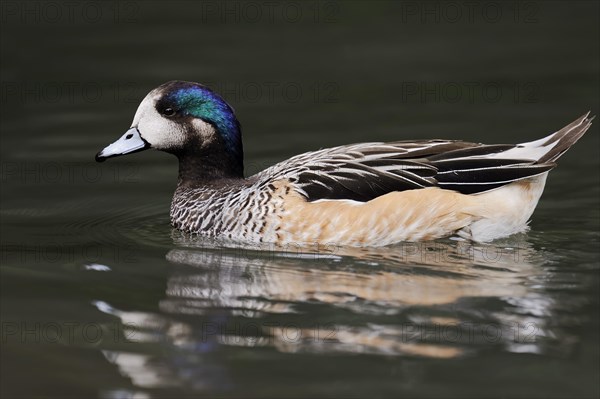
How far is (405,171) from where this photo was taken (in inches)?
364

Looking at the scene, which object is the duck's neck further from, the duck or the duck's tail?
the duck's tail

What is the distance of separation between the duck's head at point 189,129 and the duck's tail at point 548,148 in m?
2.23

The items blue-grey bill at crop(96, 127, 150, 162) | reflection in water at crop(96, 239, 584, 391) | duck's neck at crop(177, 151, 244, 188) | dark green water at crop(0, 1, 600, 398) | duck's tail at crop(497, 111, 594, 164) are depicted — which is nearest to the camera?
dark green water at crop(0, 1, 600, 398)

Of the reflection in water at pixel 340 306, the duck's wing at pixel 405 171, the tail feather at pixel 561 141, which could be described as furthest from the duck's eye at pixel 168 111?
the tail feather at pixel 561 141

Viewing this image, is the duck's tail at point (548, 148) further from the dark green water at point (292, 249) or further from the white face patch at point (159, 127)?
the white face patch at point (159, 127)

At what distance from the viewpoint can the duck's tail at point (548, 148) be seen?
9.27m

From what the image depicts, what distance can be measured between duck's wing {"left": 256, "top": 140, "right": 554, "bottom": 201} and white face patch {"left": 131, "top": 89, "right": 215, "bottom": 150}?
0.74 m

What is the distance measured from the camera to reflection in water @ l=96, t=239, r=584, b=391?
6.96 metres

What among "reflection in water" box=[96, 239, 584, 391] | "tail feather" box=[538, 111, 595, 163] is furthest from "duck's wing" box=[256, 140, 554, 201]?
"reflection in water" box=[96, 239, 584, 391]

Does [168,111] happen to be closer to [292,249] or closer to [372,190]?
[292,249]

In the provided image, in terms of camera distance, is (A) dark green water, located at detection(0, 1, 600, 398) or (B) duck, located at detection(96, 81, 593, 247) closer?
(A) dark green water, located at detection(0, 1, 600, 398)

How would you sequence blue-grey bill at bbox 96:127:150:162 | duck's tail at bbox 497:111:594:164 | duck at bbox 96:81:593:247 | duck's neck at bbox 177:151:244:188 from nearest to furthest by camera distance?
duck at bbox 96:81:593:247
duck's tail at bbox 497:111:594:164
blue-grey bill at bbox 96:127:150:162
duck's neck at bbox 177:151:244:188

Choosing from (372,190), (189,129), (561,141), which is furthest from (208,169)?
(561,141)

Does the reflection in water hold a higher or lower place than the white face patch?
lower
